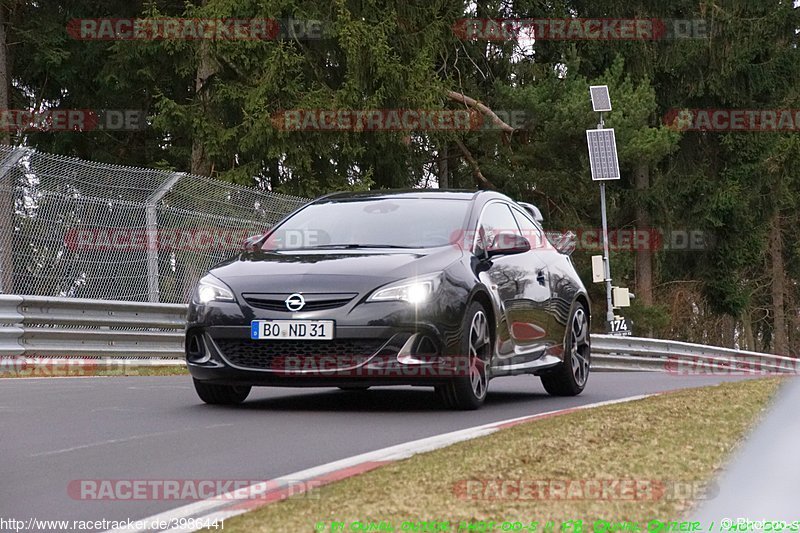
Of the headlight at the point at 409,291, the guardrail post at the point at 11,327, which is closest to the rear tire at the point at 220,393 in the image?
the headlight at the point at 409,291

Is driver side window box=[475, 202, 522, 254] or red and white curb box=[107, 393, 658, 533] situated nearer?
red and white curb box=[107, 393, 658, 533]

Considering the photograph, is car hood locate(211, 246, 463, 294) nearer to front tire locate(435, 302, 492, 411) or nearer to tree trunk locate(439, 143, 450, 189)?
front tire locate(435, 302, 492, 411)

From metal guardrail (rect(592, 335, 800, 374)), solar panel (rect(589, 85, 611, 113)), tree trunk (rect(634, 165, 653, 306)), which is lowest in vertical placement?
metal guardrail (rect(592, 335, 800, 374))

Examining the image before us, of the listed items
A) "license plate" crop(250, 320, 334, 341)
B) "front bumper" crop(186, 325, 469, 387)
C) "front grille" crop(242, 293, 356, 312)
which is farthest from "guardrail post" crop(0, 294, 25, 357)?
"license plate" crop(250, 320, 334, 341)

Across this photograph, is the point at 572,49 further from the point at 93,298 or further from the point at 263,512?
the point at 263,512

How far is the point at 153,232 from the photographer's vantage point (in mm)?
15641

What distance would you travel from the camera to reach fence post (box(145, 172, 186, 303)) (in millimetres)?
15586

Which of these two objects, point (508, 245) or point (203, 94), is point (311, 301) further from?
point (203, 94)

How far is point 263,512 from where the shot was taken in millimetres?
4375

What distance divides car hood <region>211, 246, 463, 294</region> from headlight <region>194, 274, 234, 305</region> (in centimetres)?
5

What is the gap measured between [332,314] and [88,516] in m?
3.88

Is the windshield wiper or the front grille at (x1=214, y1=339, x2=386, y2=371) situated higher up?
the windshield wiper


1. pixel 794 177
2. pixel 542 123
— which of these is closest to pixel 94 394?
pixel 542 123

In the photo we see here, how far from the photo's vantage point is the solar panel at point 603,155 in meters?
34.9
